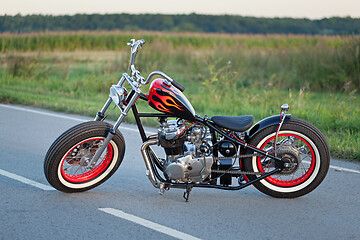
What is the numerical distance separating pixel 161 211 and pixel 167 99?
42.9 inches

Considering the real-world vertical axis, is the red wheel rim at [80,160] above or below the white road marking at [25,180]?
above

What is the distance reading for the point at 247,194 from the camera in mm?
6000

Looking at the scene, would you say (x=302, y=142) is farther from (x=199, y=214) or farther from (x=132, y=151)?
(x=132, y=151)

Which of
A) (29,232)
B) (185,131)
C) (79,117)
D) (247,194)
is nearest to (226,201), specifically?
(247,194)

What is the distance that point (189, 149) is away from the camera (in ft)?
18.3

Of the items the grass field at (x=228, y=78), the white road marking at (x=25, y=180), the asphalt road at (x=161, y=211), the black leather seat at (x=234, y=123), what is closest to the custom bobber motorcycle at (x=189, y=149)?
the black leather seat at (x=234, y=123)

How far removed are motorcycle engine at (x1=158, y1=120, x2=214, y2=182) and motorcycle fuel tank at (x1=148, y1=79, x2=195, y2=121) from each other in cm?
18

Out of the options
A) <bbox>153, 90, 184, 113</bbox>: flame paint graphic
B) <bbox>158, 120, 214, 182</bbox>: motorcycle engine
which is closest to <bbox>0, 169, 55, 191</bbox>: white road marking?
<bbox>158, 120, 214, 182</bbox>: motorcycle engine

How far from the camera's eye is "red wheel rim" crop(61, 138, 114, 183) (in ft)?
18.7

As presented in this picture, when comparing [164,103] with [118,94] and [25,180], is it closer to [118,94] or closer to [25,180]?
[118,94]

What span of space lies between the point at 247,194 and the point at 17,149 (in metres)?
3.50

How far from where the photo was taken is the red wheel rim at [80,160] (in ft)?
18.7

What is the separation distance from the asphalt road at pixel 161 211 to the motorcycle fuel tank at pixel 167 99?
3.14 feet

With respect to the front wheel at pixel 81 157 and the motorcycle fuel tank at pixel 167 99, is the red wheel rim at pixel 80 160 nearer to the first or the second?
the front wheel at pixel 81 157
